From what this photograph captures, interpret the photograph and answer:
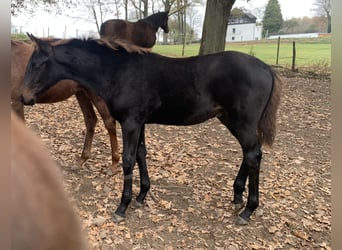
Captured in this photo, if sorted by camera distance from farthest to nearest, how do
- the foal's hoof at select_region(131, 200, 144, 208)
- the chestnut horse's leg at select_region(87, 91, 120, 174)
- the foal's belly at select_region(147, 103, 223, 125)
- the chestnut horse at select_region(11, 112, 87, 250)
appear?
the chestnut horse's leg at select_region(87, 91, 120, 174) → the foal's hoof at select_region(131, 200, 144, 208) → the foal's belly at select_region(147, 103, 223, 125) → the chestnut horse at select_region(11, 112, 87, 250)

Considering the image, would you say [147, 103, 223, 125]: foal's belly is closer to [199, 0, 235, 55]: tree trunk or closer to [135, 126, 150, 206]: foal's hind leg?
[135, 126, 150, 206]: foal's hind leg

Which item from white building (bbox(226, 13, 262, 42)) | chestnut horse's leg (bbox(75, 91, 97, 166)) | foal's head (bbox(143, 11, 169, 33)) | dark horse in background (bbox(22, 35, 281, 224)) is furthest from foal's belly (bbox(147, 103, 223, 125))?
white building (bbox(226, 13, 262, 42))

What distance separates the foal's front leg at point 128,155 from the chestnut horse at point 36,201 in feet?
8.44

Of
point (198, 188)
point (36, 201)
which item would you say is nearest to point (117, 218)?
point (198, 188)

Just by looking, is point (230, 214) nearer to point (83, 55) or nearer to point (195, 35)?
point (83, 55)

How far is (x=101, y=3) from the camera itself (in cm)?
1421

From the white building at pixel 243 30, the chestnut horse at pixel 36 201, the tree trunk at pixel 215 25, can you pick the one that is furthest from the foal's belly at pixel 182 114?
the white building at pixel 243 30

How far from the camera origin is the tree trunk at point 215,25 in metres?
7.02

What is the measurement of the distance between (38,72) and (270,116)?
2.10 meters

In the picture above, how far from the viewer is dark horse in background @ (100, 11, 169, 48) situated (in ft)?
17.1

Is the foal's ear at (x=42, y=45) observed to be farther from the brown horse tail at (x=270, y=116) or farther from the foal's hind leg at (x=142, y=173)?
the brown horse tail at (x=270, y=116)

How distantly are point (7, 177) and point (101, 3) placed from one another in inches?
586

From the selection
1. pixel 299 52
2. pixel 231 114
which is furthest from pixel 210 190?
pixel 299 52

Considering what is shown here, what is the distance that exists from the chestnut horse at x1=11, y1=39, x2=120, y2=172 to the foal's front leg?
770 millimetres
